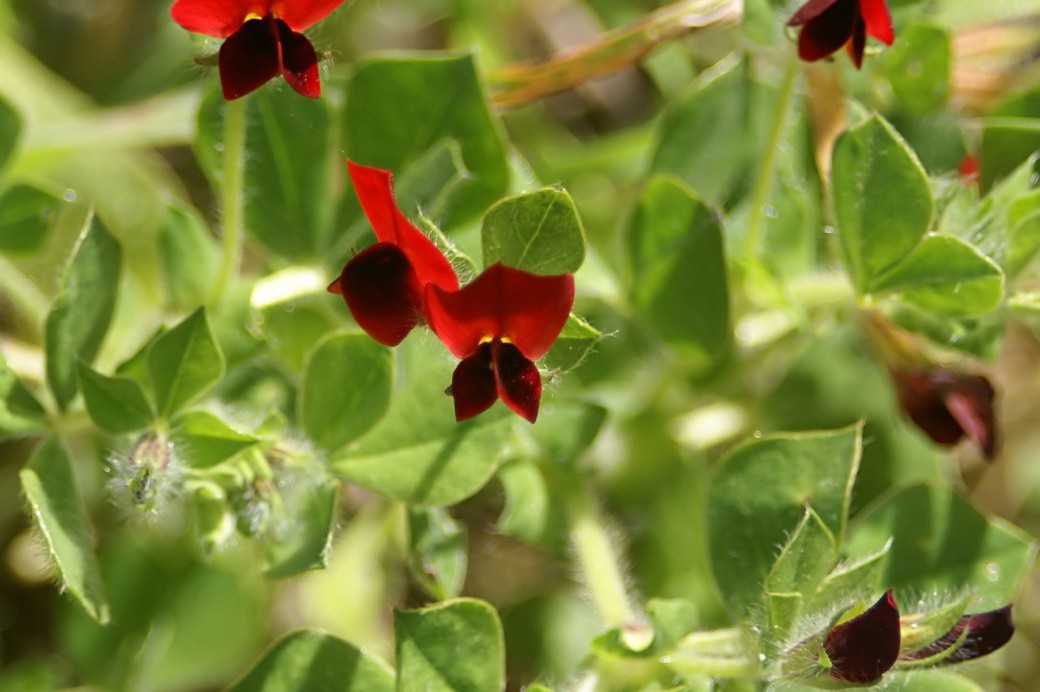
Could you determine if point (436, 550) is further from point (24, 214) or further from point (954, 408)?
point (24, 214)

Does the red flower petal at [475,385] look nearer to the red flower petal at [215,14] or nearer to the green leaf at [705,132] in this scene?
the red flower petal at [215,14]

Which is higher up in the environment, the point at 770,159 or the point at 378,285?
the point at 378,285

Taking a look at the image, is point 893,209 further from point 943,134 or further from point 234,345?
point 234,345

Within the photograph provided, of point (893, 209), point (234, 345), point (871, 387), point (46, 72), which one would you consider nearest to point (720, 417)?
point (871, 387)

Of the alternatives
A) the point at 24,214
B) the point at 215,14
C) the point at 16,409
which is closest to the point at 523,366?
the point at 215,14

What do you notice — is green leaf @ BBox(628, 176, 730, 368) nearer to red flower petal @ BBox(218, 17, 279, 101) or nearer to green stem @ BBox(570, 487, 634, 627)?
green stem @ BBox(570, 487, 634, 627)

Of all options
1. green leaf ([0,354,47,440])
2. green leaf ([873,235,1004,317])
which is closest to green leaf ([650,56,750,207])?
green leaf ([873,235,1004,317])
